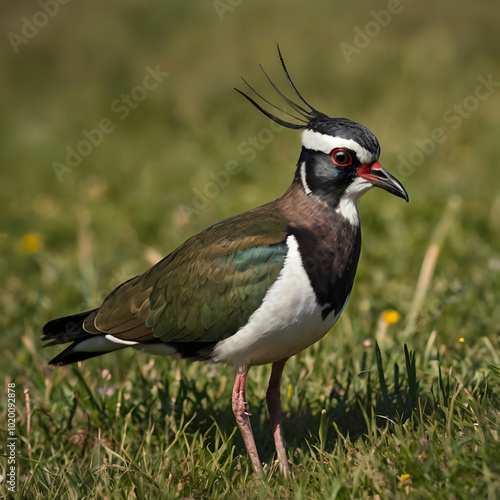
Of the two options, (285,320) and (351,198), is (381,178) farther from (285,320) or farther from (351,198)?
(285,320)

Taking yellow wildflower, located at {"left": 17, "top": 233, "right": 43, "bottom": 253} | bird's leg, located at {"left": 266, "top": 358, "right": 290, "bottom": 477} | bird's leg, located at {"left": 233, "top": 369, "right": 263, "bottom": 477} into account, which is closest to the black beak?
bird's leg, located at {"left": 266, "top": 358, "right": 290, "bottom": 477}

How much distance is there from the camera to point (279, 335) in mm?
3486

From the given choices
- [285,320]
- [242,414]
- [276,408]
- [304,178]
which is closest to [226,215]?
[304,178]

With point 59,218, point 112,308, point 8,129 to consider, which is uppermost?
point 8,129

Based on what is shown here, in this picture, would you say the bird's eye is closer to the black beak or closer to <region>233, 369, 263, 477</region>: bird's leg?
the black beak

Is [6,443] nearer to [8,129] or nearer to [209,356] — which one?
[209,356]

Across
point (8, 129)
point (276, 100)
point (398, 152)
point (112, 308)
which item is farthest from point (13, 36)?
point (112, 308)

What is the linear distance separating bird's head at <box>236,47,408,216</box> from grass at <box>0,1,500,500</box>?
35.1 inches

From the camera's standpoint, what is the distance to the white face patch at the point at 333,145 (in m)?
3.66

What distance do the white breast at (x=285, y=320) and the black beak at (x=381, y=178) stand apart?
51 centimetres

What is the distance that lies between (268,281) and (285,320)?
Answer: 21cm

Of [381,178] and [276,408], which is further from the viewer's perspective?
[276,408]

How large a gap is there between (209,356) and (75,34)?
9.15 metres

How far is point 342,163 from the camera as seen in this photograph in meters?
3.71
